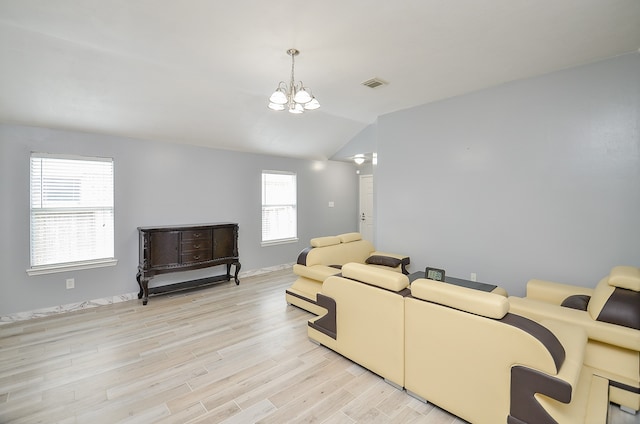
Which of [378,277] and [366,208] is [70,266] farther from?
[366,208]

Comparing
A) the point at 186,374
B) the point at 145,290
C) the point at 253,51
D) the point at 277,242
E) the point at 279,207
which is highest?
the point at 253,51

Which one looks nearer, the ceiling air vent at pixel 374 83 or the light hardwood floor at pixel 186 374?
the light hardwood floor at pixel 186 374

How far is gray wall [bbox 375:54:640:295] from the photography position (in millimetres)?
2916

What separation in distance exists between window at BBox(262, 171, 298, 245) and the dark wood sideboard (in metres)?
1.10

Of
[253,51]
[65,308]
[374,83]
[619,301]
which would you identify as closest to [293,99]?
[253,51]

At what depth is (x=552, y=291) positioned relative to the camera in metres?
2.82

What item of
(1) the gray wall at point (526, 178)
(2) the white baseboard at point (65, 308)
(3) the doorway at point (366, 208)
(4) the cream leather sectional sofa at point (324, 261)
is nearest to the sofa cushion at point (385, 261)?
(4) the cream leather sectional sofa at point (324, 261)

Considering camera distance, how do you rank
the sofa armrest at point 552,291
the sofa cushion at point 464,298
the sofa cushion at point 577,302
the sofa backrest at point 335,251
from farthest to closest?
the sofa backrest at point 335,251, the sofa armrest at point 552,291, the sofa cushion at point 577,302, the sofa cushion at point 464,298

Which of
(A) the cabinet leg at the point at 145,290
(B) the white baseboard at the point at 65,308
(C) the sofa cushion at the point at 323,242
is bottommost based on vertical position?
(B) the white baseboard at the point at 65,308

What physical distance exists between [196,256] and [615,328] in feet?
15.5

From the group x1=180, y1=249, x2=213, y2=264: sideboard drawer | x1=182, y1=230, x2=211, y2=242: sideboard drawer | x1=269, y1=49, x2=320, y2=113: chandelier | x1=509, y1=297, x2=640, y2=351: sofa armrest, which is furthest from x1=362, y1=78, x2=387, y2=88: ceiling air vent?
x1=180, y1=249, x2=213, y2=264: sideboard drawer

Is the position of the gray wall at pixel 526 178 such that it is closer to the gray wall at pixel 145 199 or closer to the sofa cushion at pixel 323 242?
the sofa cushion at pixel 323 242

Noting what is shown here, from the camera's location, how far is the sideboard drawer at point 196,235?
4.38 meters

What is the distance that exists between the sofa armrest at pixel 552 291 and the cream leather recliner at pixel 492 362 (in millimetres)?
818
